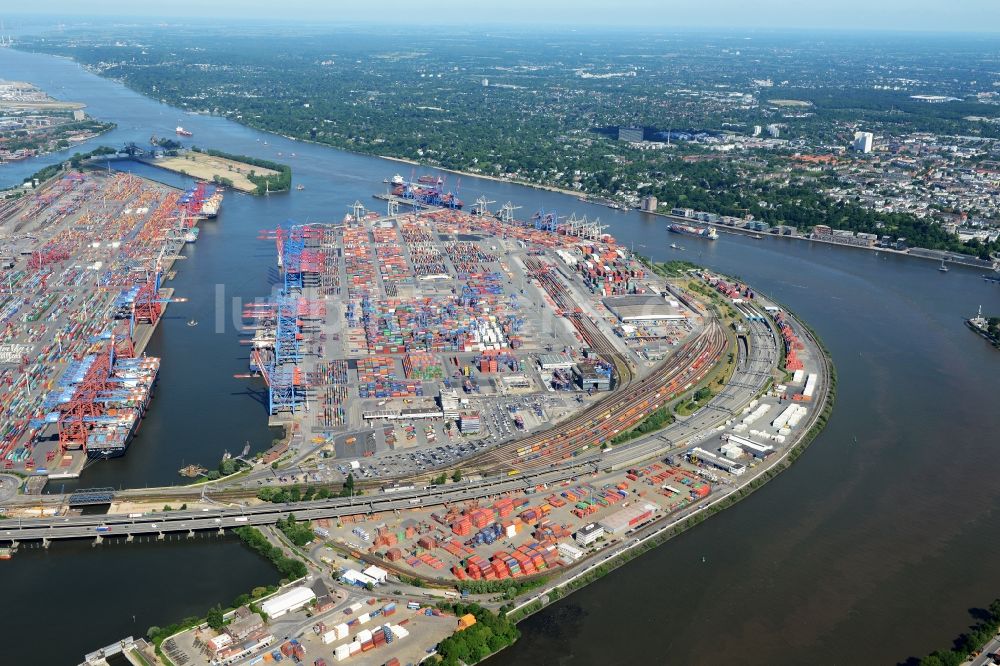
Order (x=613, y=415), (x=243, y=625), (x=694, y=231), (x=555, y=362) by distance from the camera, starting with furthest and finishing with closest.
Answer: (x=694, y=231)
(x=555, y=362)
(x=613, y=415)
(x=243, y=625)

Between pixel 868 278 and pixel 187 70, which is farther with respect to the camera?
pixel 187 70

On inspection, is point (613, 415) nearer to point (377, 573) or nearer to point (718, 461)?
point (718, 461)

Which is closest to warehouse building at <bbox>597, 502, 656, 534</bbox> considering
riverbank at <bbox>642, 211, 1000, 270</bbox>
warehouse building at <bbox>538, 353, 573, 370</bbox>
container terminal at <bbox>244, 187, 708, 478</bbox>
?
container terminal at <bbox>244, 187, 708, 478</bbox>

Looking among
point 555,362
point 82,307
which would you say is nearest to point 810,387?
point 555,362

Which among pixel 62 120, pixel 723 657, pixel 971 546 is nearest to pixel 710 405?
pixel 971 546

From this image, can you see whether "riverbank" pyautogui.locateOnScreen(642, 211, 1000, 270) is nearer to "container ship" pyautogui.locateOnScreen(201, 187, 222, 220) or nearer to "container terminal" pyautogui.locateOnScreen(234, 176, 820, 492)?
"container terminal" pyautogui.locateOnScreen(234, 176, 820, 492)

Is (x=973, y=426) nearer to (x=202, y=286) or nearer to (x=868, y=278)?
(x=868, y=278)
